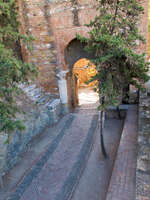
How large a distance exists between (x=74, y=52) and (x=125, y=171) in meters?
7.17

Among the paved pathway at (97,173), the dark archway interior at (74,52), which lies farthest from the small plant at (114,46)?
the dark archway interior at (74,52)

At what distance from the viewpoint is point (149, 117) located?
555cm

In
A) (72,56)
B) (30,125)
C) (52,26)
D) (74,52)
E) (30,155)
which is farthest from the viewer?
(72,56)

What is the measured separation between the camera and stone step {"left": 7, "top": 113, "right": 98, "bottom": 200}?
197 inches

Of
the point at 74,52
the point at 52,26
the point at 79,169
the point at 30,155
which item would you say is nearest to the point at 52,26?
the point at 52,26

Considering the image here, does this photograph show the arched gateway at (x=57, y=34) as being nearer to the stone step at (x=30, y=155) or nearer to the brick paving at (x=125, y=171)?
the stone step at (x=30, y=155)

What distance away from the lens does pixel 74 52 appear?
9.76m

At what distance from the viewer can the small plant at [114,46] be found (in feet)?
15.1

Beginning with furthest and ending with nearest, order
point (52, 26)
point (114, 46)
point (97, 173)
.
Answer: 1. point (52, 26)
2. point (97, 173)
3. point (114, 46)

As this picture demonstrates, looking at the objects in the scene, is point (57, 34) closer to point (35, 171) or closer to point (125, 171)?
point (35, 171)

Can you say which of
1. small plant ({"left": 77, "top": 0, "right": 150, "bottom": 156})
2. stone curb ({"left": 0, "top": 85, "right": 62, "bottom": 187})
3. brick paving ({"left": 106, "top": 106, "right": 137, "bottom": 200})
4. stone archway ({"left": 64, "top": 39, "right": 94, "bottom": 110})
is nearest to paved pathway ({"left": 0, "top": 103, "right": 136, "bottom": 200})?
brick paving ({"left": 106, "top": 106, "right": 137, "bottom": 200})

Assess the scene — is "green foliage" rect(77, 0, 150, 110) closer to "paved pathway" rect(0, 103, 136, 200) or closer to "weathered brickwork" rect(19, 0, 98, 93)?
"paved pathway" rect(0, 103, 136, 200)

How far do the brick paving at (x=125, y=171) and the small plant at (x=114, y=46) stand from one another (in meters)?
1.58

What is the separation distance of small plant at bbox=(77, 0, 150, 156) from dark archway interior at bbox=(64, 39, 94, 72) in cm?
425
